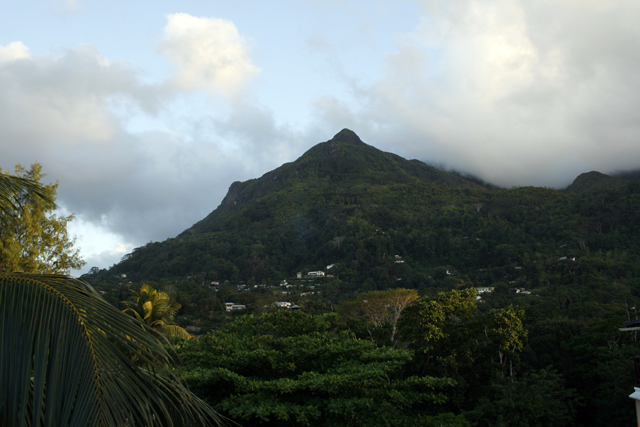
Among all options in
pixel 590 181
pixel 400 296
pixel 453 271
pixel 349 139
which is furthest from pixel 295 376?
pixel 349 139

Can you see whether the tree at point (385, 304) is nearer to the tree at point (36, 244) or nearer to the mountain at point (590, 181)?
the tree at point (36, 244)

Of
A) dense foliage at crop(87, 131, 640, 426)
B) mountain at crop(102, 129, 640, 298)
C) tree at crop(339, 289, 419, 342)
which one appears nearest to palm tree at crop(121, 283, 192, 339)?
dense foliage at crop(87, 131, 640, 426)

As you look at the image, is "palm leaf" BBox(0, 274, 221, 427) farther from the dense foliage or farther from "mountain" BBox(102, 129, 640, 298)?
"mountain" BBox(102, 129, 640, 298)

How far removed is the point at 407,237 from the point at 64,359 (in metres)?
100

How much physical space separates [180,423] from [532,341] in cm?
2446

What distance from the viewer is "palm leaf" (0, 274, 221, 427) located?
7.38ft

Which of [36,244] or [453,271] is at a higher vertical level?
[36,244]

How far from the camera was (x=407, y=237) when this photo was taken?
100m

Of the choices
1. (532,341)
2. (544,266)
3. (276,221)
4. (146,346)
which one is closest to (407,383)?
(146,346)

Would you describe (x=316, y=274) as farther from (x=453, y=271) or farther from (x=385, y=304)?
(x=385, y=304)

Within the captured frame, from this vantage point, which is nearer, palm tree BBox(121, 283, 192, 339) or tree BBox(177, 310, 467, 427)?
tree BBox(177, 310, 467, 427)

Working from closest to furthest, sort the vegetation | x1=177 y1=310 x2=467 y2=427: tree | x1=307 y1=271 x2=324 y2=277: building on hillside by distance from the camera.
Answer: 1. x1=177 y1=310 x2=467 y2=427: tree
2. the vegetation
3. x1=307 y1=271 x2=324 y2=277: building on hillside

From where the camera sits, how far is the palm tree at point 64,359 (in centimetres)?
225

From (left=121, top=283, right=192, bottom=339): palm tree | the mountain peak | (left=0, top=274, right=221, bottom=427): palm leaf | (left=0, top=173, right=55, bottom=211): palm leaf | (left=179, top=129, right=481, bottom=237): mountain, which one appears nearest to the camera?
(left=0, top=274, right=221, bottom=427): palm leaf
